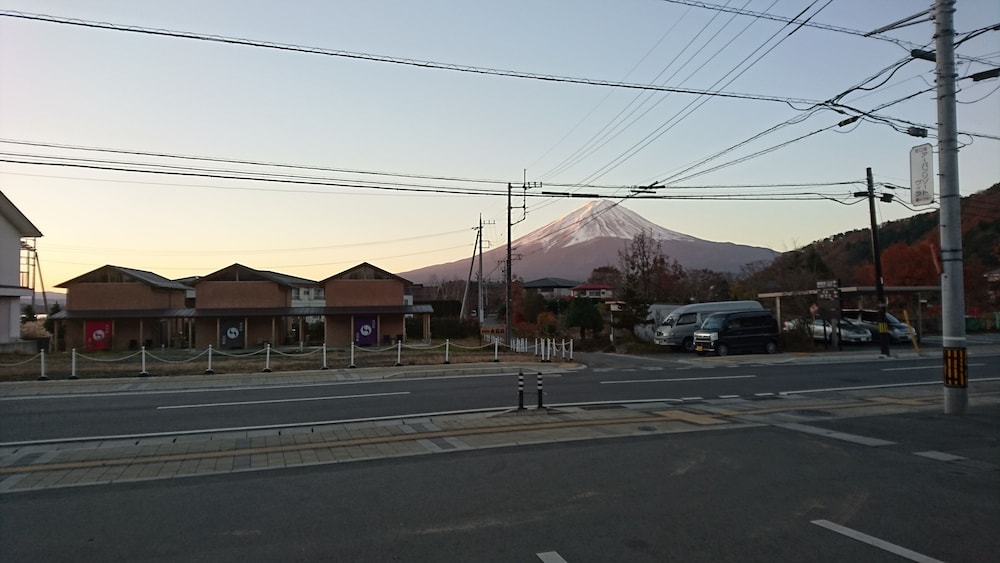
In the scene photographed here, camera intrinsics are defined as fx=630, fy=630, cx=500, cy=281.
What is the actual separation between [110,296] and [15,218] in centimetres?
781

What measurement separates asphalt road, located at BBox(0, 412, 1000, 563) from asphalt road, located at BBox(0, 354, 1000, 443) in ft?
16.7

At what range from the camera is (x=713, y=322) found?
3064 cm

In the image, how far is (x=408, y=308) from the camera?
1790 inches

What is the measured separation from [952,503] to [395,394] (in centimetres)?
1241

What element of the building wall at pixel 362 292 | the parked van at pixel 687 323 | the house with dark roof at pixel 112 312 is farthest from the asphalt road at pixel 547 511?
the house with dark roof at pixel 112 312

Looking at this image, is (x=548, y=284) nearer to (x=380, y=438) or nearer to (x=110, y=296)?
(x=110, y=296)

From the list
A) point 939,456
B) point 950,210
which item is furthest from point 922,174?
point 939,456

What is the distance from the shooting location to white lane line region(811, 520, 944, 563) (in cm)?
499

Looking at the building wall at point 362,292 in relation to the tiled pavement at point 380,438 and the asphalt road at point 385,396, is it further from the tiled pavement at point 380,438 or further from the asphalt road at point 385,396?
the tiled pavement at point 380,438

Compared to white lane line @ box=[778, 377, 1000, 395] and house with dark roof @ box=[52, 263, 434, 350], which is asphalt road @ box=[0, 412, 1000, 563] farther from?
house with dark roof @ box=[52, 263, 434, 350]

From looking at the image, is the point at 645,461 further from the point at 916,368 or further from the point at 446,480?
the point at 916,368

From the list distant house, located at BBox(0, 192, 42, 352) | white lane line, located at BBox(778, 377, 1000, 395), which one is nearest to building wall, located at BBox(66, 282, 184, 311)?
distant house, located at BBox(0, 192, 42, 352)

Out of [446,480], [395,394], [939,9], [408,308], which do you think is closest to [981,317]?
[408,308]

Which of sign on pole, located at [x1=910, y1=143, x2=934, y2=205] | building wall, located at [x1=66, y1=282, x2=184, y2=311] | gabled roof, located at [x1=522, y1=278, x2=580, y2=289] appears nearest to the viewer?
sign on pole, located at [x1=910, y1=143, x2=934, y2=205]
